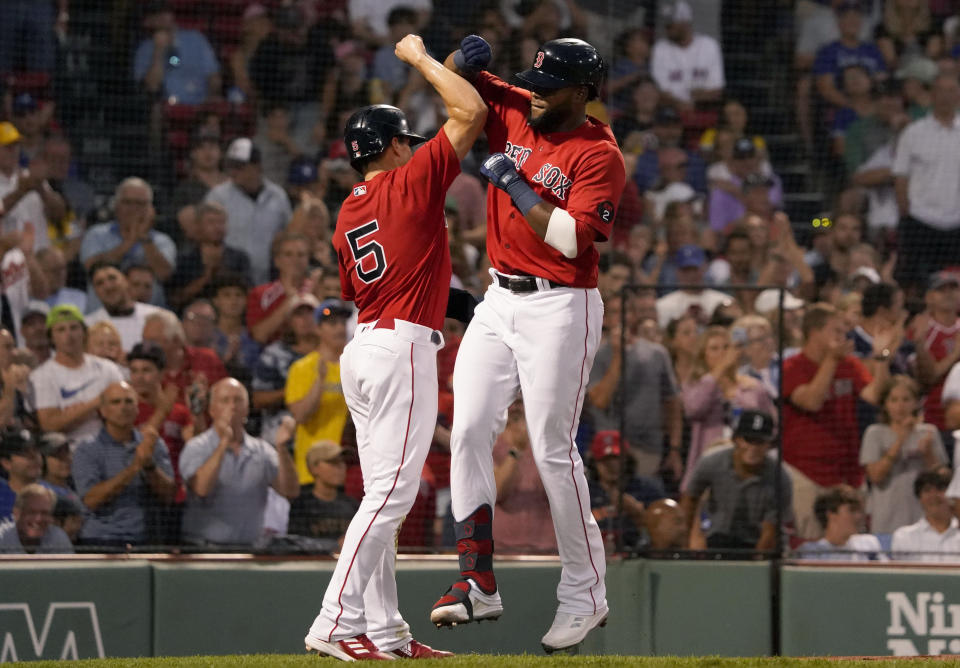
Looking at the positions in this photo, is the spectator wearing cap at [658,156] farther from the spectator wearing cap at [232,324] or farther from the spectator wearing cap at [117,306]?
the spectator wearing cap at [117,306]

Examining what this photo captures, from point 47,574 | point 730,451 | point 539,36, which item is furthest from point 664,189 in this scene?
point 47,574

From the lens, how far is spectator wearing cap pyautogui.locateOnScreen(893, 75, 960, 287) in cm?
956

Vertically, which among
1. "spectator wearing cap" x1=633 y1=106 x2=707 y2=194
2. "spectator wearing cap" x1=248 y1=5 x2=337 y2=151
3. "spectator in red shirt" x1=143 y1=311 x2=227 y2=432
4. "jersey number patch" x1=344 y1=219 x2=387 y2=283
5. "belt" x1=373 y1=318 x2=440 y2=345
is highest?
"spectator wearing cap" x1=248 y1=5 x2=337 y2=151

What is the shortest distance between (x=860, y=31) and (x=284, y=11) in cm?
471

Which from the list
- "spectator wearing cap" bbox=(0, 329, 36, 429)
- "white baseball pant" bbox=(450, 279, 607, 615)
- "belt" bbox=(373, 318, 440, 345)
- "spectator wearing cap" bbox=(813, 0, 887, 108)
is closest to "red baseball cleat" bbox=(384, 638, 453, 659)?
"white baseball pant" bbox=(450, 279, 607, 615)

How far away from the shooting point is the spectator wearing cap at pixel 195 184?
8.66m

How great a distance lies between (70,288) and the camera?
830 centimetres

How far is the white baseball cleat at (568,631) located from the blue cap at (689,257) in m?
4.67

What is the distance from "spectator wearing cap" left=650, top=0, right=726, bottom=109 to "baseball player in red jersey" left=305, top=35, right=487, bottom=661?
5.84 m

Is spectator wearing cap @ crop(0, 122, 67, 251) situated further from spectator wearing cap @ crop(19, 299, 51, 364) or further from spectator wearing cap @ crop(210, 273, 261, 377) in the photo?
spectator wearing cap @ crop(210, 273, 261, 377)

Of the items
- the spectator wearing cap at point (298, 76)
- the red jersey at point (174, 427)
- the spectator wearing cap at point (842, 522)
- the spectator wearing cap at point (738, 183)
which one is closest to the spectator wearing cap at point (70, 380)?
the red jersey at point (174, 427)

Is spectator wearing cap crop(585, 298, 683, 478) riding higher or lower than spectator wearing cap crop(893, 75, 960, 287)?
lower

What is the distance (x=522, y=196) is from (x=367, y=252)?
0.74 m

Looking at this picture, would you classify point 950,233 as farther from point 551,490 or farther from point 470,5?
point 551,490
